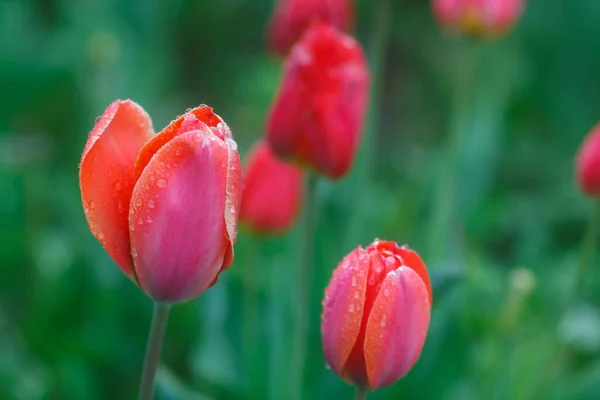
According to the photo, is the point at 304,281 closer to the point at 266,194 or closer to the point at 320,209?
the point at 266,194

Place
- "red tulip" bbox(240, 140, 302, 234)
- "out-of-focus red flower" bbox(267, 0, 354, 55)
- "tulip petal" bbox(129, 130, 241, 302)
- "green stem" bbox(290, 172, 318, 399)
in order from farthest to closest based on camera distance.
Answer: "out-of-focus red flower" bbox(267, 0, 354, 55)
"red tulip" bbox(240, 140, 302, 234)
"green stem" bbox(290, 172, 318, 399)
"tulip petal" bbox(129, 130, 241, 302)

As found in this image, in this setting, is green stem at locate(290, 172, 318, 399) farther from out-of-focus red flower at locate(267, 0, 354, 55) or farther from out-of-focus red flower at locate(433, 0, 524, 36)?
out-of-focus red flower at locate(433, 0, 524, 36)

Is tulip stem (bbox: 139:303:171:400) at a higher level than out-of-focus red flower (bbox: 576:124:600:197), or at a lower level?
lower

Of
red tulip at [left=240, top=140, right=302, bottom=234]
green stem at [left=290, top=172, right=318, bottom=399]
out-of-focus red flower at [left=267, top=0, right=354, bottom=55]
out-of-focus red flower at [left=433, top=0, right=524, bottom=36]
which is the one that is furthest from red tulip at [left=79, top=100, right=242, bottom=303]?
out-of-focus red flower at [left=433, top=0, right=524, bottom=36]

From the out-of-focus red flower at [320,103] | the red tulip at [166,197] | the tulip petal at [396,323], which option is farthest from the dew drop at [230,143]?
the out-of-focus red flower at [320,103]

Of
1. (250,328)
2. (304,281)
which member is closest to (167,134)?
(304,281)

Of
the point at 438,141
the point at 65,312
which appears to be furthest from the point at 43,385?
the point at 438,141

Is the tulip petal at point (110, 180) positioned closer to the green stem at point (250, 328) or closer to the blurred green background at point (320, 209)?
the blurred green background at point (320, 209)
